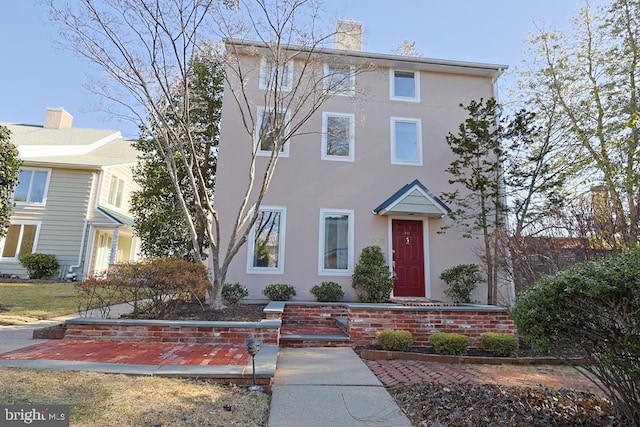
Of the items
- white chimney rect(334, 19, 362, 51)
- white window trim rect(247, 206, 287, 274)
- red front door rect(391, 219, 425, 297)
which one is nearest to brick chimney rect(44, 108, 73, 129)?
white window trim rect(247, 206, 287, 274)

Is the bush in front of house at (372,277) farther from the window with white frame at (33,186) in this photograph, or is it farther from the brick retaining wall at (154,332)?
the window with white frame at (33,186)

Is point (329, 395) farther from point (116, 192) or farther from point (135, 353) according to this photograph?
point (116, 192)

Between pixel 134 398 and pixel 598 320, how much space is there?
387cm

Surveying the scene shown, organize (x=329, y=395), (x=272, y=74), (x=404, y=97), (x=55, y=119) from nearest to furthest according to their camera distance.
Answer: (x=329, y=395) → (x=272, y=74) → (x=404, y=97) → (x=55, y=119)

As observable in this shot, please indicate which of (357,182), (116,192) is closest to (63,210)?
(116,192)

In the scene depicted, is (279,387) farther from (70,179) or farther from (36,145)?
(36,145)

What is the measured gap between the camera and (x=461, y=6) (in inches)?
353

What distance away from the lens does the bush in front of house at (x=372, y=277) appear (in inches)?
328

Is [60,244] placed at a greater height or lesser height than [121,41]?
lesser

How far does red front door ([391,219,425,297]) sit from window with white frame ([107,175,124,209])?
13.9 meters

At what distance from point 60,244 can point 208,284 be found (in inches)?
458

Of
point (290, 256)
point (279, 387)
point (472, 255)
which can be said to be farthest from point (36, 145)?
point (472, 255)

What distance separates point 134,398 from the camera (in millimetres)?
2939

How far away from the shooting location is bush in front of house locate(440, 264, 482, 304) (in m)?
8.74
